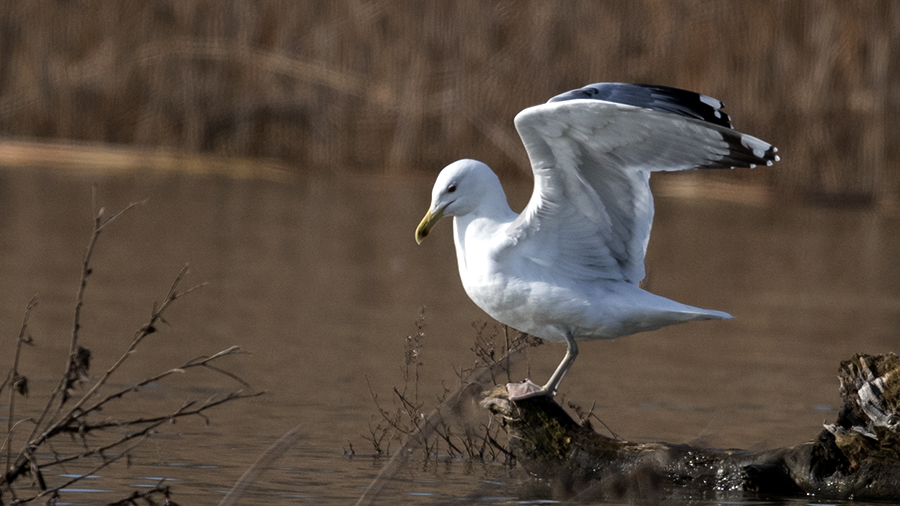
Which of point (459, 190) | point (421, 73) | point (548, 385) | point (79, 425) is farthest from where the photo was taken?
point (421, 73)

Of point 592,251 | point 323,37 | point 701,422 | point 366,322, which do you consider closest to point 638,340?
point 366,322

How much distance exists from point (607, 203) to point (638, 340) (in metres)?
4.82

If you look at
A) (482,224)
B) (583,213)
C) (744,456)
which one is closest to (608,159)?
(583,213)

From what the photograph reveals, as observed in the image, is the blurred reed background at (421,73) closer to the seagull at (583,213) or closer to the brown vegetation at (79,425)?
the brown vegetation at (79,425)

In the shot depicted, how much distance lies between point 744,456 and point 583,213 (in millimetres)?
1224

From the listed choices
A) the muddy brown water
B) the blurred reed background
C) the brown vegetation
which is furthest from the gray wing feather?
the blurred reed background

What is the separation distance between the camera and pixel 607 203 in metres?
6.24

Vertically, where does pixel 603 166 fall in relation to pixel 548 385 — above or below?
above

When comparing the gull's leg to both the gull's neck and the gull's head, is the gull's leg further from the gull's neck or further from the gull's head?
the gull's head

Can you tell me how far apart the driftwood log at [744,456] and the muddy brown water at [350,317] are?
241mm

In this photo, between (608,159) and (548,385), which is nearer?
(608,159)

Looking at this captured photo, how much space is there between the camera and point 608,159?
6012 mm

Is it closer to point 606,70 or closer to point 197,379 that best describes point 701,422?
point 197,379

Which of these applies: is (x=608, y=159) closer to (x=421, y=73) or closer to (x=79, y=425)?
(x=79, y=425)
